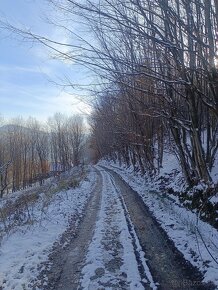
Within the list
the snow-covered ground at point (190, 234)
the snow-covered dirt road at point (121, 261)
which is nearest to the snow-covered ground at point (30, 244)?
the snow-covered dirt road at point (121, 261)

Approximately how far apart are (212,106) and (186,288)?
5.57 meters

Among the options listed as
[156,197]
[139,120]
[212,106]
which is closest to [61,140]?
[139,120]

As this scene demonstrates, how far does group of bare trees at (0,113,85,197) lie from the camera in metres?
65.4

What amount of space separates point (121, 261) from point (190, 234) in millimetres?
2381

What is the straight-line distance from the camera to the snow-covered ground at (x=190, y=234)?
6375 mm

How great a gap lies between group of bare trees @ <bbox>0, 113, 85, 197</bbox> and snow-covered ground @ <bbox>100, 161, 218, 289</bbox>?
4557cm

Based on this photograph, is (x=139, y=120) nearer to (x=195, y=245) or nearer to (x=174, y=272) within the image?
Result: (x=195, y=245)

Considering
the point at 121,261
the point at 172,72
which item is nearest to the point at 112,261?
the point at 121,261

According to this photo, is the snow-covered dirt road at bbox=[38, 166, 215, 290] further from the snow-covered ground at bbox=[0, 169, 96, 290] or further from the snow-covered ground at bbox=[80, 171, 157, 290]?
the snow-covered ground at bbox=[0, 169, 96, 290]

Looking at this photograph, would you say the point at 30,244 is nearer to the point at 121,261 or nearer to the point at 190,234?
the point at 121,261

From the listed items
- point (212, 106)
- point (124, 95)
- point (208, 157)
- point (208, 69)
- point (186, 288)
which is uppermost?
point (124, 95)

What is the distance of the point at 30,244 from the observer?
8508mm

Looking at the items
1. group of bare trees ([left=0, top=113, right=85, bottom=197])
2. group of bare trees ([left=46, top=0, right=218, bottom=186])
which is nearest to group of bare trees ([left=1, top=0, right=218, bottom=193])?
group of bare trees ([left=46, top=0, right=218, bottom=186])

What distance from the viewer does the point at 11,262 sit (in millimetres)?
7191
